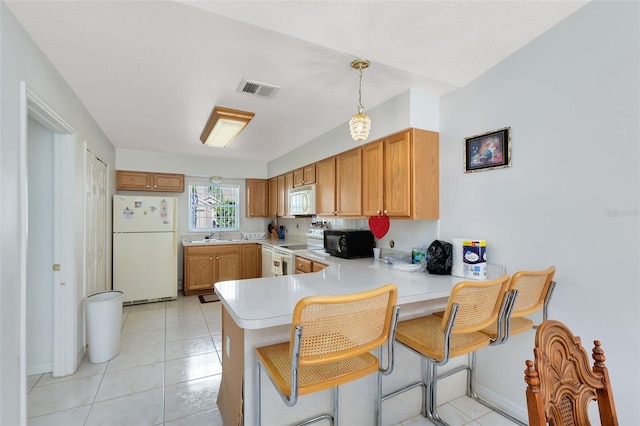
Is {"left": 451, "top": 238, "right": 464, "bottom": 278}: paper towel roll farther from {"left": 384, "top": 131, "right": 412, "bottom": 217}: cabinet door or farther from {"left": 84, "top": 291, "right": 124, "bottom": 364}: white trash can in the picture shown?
{"left": 84, "top": 291, "right": 124, "bottom": 364}: white trash can

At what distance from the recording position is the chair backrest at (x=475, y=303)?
4.66 feet

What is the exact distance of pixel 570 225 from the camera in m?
1.75

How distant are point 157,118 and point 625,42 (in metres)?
3.70

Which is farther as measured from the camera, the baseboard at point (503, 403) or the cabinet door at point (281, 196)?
the cabinet door at point (281, 196)

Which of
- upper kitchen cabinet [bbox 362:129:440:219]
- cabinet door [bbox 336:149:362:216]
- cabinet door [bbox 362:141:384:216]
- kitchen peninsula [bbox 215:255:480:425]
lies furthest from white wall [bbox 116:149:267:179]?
kitchen peninsula [bbox 215:255:480:425]

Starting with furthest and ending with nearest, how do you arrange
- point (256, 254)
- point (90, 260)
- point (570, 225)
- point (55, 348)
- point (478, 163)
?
point (256, 254) < point (90, 260) < point (55, 348) < point (478, 163) < point (570, 225)

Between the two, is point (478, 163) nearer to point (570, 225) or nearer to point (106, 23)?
point (570, 225)

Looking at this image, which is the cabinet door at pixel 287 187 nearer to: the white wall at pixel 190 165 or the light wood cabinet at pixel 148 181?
the white wall at pixel 190 165

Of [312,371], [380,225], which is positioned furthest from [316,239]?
[312,371]

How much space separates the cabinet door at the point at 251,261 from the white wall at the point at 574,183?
12.5 ft

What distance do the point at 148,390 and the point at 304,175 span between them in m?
2.98

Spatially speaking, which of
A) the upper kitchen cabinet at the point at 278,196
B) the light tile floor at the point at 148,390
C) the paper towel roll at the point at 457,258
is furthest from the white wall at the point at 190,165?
the paper towel roll at the point at 457,258

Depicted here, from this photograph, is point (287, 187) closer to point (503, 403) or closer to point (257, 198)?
point (257, 198)

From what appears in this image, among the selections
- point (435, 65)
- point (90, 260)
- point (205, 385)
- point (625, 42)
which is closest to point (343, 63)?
point (435, 65)
